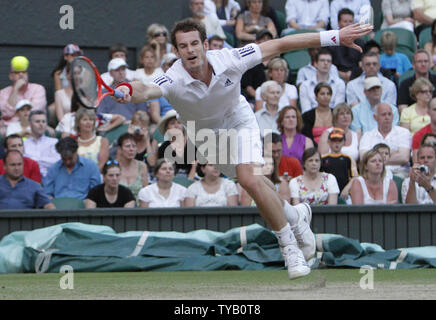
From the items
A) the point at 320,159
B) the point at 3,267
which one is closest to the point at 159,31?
the point at 320,159

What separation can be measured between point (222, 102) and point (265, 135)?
3.68 metres

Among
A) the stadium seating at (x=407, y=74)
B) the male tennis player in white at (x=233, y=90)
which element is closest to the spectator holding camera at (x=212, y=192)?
the male tennis player in white at (x=233, y=90)

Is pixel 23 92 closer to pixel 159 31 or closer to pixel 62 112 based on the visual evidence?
pixel 62 112

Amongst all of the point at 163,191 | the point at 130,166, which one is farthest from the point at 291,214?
the point at 130,166

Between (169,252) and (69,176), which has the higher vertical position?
(69,176)

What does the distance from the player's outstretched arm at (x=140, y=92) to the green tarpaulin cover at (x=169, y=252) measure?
9.19 feet

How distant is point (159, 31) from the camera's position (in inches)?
471

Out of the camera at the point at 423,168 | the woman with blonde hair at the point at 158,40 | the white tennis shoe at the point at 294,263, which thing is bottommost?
the white tennis shoe at the point at 294,263

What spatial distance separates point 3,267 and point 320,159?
3.57 metres

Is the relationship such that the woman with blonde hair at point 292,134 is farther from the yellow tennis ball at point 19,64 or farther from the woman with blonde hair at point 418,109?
the yellow tennis ball at point 19,64

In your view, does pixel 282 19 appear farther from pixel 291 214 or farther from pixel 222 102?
pixel 222 102

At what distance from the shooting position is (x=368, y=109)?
10945 millimetres

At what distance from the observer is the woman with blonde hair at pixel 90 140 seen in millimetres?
10344

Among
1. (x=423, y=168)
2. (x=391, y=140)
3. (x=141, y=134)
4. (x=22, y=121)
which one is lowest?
(x=423, y=168)
